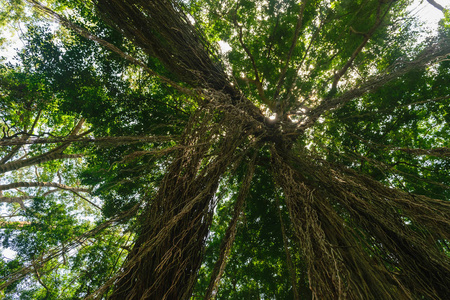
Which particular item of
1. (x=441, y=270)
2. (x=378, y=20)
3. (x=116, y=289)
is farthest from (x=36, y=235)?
(x=378, y=20)

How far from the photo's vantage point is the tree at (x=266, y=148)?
3.31ft

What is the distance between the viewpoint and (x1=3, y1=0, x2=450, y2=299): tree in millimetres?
1009

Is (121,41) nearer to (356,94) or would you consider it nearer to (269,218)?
(356,94)

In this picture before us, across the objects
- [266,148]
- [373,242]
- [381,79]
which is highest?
[266,148]

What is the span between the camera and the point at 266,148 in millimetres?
2873

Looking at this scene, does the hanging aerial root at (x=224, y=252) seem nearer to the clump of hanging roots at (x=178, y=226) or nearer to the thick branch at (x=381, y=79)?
the clump of hanging roots at (x=178, y=226)

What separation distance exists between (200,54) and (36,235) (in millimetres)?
4499

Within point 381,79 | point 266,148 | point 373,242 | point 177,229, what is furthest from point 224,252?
point 266,148

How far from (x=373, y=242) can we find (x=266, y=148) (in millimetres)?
1828

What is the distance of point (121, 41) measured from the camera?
2.69 metres

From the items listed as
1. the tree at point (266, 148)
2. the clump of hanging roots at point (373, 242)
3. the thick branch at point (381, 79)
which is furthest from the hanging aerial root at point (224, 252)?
the thick branch at point (381, 79)

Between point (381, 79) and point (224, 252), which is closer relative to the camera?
point (224, 252)

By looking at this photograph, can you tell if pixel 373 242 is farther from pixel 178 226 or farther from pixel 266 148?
pixel 266 148

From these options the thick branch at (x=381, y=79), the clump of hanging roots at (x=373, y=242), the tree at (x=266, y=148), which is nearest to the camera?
the clump of hanging roots at (x=373, y=242)
